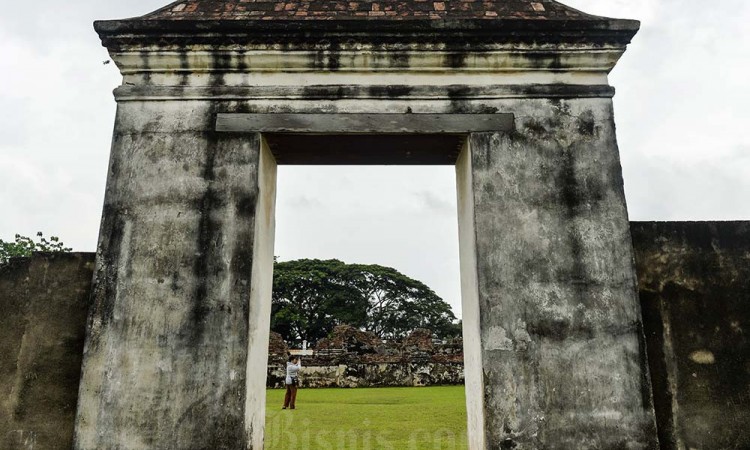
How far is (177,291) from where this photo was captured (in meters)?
3.96

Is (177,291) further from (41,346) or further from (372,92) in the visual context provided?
(372,92)

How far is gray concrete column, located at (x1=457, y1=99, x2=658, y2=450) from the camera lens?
12.2 ft

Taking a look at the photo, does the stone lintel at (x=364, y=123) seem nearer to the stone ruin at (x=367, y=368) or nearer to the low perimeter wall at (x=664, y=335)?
the low perimeter wall at (x=664, y=335)

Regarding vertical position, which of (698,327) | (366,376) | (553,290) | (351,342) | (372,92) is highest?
(372,92)

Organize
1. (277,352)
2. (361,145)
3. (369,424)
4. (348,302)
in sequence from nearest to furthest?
(361,145), (369,424), (277,352), (348,302)

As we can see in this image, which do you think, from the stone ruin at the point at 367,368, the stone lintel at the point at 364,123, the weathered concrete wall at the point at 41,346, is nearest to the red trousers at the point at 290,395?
the stone ruin at the point at 367,368

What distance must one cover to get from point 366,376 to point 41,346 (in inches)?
528

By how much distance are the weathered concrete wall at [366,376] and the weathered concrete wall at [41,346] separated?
1292 centimetres

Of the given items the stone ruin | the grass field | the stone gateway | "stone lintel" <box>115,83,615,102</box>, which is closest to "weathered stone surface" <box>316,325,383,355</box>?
the stone ruin

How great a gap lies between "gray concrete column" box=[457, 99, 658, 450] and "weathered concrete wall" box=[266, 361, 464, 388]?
42.4 ft

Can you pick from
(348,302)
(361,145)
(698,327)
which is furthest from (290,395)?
(348,302)

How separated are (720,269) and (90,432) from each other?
4505 millimetres

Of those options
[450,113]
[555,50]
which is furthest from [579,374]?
[555,50]

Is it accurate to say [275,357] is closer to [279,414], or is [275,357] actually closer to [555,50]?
[279,414]
